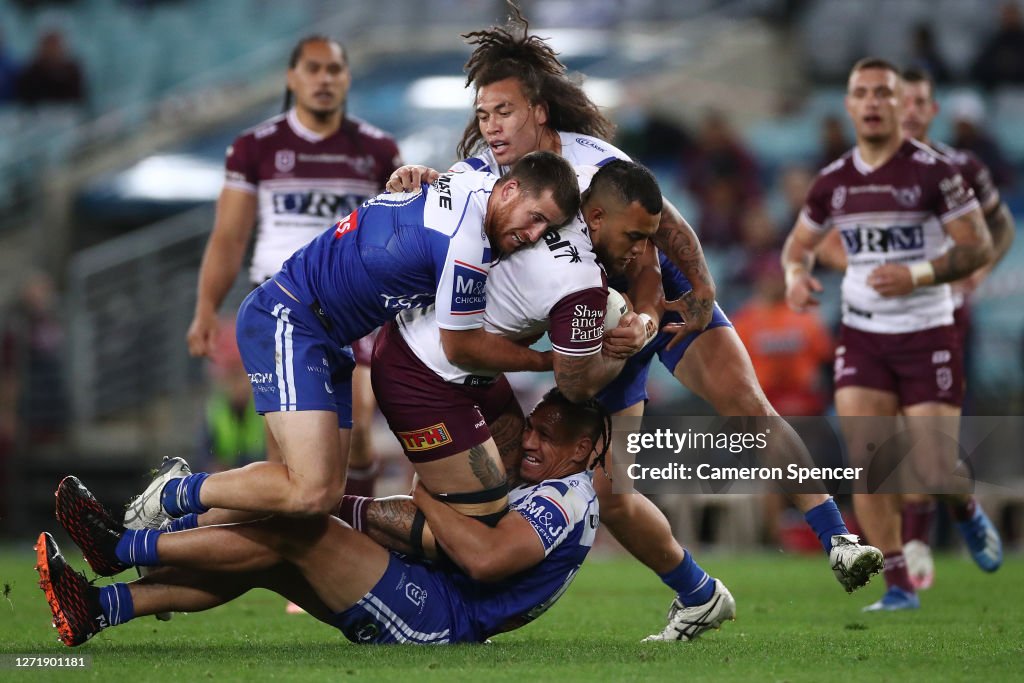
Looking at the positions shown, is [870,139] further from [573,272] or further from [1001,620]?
[573,272]

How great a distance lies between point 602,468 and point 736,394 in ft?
2.55

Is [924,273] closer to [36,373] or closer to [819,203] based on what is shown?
[819,203]

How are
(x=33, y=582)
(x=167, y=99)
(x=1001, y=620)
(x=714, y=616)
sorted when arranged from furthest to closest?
(x=167, y=99), (x=33, y=582), (x=1001, y=620), (x=714, y=616)

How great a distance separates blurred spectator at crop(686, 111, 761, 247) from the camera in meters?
15.1

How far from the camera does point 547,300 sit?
577 centimetres

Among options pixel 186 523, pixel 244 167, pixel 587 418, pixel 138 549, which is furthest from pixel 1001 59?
pixel 138 549

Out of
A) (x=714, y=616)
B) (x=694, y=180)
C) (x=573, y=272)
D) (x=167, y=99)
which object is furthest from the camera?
(x=167, y=99)

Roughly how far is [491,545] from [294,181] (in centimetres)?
341

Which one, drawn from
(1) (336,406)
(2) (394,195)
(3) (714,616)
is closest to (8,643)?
(1) (336,406)

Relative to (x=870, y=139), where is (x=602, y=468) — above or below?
below

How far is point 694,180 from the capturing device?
51.1 feet

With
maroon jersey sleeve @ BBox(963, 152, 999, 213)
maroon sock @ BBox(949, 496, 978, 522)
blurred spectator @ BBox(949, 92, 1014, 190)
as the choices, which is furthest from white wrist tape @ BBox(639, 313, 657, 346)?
blurred spectator @ BBox(949, 92, 1014, 190)

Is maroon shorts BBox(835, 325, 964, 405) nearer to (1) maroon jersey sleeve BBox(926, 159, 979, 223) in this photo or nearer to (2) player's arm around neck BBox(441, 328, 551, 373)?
(1) maroon jersey sleeve BBox(926, 159, 979, 223)

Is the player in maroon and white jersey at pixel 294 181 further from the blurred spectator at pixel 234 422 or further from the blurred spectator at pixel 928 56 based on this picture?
the blurred spectator at pixel 928 56
